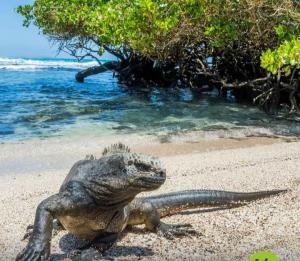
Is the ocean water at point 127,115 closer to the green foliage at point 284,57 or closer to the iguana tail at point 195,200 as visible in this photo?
the green foliage at point 284,57

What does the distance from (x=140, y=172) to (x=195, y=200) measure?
1.80 meters

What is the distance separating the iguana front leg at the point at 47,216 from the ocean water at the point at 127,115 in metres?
7.41

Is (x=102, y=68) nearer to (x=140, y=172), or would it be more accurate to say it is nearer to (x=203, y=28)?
(x=203, y=28)

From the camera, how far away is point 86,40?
18.3 metres

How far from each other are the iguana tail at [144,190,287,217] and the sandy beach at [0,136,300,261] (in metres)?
0.09

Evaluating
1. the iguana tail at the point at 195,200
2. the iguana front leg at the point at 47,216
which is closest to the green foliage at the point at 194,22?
the iguana tail at the point at 195,200

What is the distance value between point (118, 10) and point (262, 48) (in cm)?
405

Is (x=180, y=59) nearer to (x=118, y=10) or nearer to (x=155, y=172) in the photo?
(x=118, y=10)

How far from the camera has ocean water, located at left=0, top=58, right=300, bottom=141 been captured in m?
11.7

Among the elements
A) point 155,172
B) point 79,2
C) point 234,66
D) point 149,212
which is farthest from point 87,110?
point 155,172

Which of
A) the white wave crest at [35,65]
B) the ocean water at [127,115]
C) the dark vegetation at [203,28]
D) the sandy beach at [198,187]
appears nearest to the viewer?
the sandy beach at [198,187]

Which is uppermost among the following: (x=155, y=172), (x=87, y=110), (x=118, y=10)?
(x=118, y=10)

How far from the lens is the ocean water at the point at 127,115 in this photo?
11.7m

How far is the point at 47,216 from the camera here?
3.52 meters
